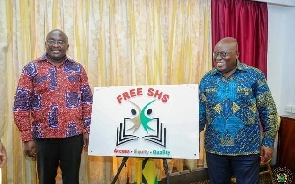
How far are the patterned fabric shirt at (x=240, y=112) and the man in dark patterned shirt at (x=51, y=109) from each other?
1036 millimetres

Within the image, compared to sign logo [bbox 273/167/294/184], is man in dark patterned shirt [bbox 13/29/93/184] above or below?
above

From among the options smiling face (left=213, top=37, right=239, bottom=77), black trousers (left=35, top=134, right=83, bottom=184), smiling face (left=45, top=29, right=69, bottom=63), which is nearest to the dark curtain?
smiling face (left=213, top=37, right=239, bottom=77)

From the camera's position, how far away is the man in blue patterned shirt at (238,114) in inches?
77.9

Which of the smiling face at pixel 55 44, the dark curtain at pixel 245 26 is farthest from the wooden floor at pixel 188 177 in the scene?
the smiling face at pixel 55 44

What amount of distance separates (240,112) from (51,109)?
4.42 ft

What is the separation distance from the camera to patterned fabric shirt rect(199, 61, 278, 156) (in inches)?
77.8

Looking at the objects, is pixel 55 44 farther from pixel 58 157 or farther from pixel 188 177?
pixel 188 177

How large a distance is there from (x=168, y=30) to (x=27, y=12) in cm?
147

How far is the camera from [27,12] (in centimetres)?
264

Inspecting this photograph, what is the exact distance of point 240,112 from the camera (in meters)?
1.97

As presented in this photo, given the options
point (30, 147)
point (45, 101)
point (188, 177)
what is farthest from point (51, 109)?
point (188, 177)

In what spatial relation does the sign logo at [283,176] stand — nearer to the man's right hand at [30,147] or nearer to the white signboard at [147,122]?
the white signboard at [147,122]

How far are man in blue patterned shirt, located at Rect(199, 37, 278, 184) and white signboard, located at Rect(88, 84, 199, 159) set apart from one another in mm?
155

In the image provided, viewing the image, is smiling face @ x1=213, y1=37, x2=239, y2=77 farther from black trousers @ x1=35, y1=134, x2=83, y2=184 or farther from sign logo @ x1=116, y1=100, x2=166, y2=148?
black trousers @ x1=35, y1=134, x2=83, y2=184
